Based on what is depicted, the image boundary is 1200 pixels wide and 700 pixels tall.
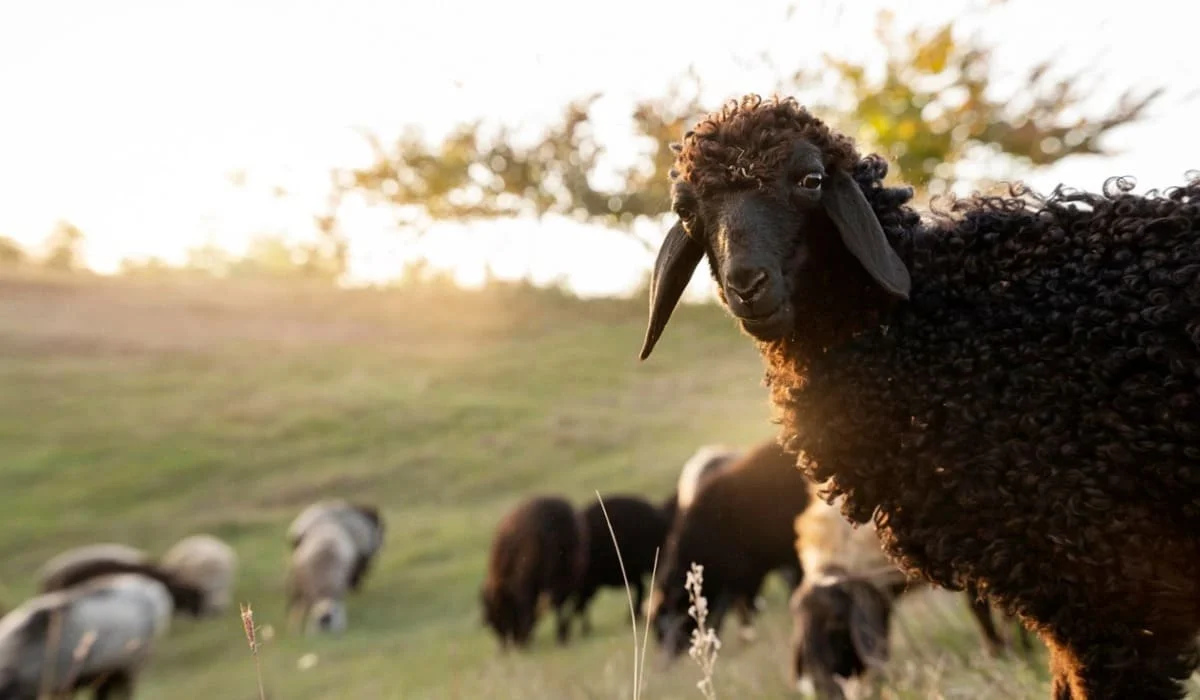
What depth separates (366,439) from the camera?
77.8 feet

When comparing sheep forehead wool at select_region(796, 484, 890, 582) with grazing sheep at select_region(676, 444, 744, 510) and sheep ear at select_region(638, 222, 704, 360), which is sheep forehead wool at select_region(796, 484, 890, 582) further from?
grazing sheep at select_region(676, 444, 744, 510)

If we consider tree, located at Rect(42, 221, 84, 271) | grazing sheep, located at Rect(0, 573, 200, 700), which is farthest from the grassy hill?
tree, located at Rect(42, 221, 84, 271)

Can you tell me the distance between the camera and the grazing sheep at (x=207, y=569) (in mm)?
15867

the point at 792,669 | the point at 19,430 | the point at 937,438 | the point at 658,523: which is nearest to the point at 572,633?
the point at 658,523

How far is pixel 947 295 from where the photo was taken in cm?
337

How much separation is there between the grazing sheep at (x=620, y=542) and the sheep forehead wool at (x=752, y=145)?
987cm

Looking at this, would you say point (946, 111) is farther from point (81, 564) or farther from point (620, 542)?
point (81, 564)

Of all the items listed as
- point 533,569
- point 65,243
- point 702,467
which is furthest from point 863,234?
point 65,243

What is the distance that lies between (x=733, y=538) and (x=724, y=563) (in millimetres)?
279

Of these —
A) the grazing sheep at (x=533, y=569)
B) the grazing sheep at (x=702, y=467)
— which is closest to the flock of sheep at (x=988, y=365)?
the grazing sheep at (x=702, y=467)

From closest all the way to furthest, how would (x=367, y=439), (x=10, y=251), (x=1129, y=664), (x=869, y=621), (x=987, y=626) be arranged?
(x=1129, y=664), (x=869, y=621), (x=987, y=626), (x=367, y=439), (x=10, y=251)

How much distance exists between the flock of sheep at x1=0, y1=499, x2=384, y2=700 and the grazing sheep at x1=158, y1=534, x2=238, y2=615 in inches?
0.6

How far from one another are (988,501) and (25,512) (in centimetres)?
2039

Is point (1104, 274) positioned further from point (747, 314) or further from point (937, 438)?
point (747, 314)
